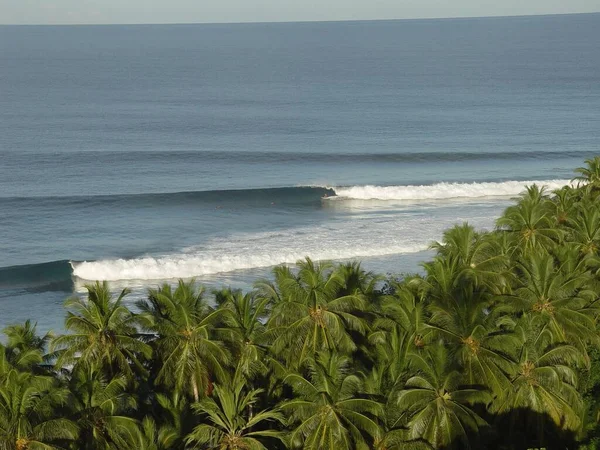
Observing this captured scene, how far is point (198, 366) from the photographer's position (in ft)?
92.7

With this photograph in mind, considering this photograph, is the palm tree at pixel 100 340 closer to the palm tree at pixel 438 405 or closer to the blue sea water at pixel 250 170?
the palm tree at pixel 438 405

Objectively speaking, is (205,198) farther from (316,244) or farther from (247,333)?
(247,333)

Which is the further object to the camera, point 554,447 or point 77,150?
point 77,150

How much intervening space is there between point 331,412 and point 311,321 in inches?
195

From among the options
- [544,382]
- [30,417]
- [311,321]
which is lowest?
[544,382]

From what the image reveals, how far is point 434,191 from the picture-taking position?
71938 millimetres

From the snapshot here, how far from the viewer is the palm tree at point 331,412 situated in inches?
969

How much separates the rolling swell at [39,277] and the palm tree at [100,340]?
24822 millimetres

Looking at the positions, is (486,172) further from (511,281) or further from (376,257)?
(511,281)

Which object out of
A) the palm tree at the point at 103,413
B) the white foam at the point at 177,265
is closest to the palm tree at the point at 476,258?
the palm tree at the point at 103,413

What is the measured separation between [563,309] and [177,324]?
13312mm

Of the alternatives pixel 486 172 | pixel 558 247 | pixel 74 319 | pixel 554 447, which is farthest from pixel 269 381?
pixel 486 172

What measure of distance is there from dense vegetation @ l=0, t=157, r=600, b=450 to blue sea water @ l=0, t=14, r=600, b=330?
1918cm

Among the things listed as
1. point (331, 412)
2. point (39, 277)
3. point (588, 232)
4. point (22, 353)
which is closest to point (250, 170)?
point (39, 277)
